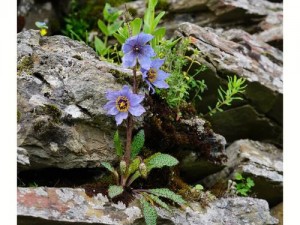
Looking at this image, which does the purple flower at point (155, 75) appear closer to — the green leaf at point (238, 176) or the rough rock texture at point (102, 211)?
the rough rock texture at point (102, 211)

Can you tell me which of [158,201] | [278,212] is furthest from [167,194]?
[278,212]

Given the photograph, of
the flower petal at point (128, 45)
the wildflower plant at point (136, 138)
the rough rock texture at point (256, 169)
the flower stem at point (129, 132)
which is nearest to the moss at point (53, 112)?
the wildflower plant at point (136, 138)

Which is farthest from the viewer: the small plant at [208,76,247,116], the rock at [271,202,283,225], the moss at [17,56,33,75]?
the rock at [271,202,283,225]

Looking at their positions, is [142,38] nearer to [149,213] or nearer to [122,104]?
[122,104]

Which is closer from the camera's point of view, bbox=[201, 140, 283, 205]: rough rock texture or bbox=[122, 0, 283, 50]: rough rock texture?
bbox=[201, 140, 283, 205]: rough rock texture

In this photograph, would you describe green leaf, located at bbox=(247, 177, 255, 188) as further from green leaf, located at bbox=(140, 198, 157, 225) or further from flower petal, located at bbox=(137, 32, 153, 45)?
flower petal, located at bbox=(137, 32, 153, 45)

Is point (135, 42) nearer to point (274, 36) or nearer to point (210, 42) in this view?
point (210, 42)

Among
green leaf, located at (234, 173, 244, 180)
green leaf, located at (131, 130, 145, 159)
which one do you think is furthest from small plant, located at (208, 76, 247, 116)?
green leaf, located at (131, 130, 145, 159)
